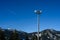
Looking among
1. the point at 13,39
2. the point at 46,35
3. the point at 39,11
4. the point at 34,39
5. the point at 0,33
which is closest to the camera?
the point at 39,11

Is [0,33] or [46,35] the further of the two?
[46,35]

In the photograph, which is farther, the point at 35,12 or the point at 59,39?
the point at 59,39

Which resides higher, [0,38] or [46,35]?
[46,35]

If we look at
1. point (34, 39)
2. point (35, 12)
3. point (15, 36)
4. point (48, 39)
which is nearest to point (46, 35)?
point (48, 39)

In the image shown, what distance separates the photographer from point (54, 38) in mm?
113750

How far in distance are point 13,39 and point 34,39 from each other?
52.7ft

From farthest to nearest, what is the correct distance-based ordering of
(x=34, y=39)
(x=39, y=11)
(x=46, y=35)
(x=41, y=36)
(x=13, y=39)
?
(x=46, y=35), (x=41, y=36), (x=34, y=39), (x=13, y=39), (x=39, y=11)

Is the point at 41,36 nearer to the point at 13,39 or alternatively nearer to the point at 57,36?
the point at 57,36

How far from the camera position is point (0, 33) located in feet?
202

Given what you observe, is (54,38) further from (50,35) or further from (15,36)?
(15,36)

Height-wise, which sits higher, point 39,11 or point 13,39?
point 39,11

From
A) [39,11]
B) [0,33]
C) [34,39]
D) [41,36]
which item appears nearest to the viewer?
[39,11]

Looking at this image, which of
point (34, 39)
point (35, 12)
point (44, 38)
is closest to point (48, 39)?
point (44, 38)

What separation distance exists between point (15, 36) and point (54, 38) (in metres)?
52.6
